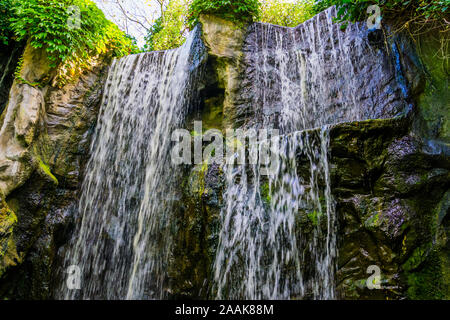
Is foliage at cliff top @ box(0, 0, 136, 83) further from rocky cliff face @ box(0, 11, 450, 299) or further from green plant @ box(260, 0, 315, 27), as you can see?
green plant @ box(260, 0, 315, 27)

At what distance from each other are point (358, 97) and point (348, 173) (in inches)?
95.0

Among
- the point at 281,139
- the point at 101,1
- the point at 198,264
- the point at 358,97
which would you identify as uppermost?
the point at 101,1

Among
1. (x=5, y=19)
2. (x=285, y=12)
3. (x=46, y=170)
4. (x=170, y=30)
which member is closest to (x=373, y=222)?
(x=46, y=170)

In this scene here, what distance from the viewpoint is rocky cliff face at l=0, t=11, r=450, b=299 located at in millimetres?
3301

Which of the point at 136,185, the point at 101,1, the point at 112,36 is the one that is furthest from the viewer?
the point at 101,1

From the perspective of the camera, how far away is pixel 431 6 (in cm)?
369

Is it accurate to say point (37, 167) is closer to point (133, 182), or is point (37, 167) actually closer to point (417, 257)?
point (133, 182)

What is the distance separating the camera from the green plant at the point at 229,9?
6.53m

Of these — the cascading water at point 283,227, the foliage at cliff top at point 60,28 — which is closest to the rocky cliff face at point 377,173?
the cascading water at point 283,227

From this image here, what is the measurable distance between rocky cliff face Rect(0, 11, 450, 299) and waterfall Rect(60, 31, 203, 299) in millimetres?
322

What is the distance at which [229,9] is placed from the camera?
670 centimetres
